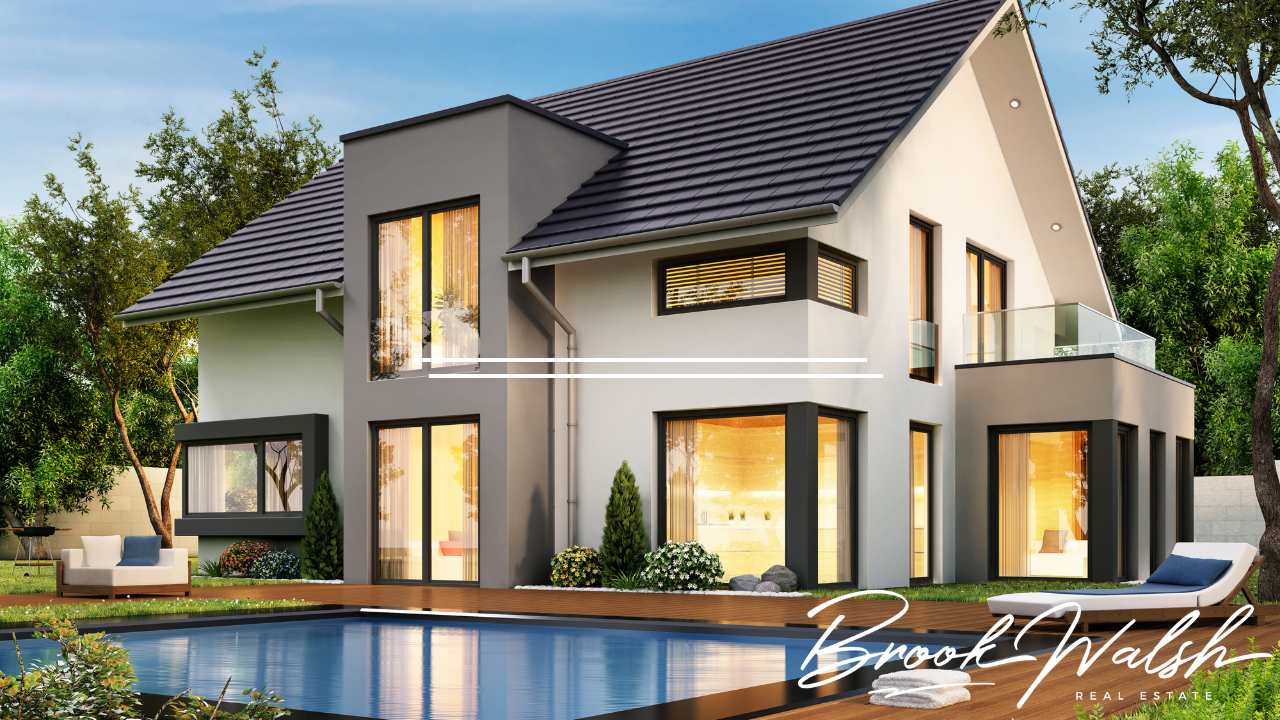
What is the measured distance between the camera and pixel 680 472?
14555mm

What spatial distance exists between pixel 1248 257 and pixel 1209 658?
2521cm

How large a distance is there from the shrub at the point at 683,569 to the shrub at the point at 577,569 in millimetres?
776

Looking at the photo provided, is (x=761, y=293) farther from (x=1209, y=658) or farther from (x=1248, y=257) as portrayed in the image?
(x=1248, y=257)

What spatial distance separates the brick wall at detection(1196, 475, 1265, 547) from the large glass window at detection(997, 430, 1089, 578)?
23.5 feet

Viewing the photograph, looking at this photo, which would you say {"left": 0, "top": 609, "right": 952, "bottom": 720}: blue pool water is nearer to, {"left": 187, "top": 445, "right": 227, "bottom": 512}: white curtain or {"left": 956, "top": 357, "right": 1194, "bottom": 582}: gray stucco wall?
{"left": 956, "top": 357, "right": 1194, "bottom": 582}: gray stucco wall

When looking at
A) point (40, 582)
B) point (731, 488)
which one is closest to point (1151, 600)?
point (731, 488)

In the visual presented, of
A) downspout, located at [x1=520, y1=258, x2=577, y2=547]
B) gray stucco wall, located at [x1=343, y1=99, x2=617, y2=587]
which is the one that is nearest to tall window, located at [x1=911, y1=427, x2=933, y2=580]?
downspout, located at [x1=520, y1=258, x2=577, y2=547]

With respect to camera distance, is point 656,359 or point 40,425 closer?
point 656,359

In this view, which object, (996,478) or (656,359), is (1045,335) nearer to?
(996,478)

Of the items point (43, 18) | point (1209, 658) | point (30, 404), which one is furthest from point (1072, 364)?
point (43, 18)

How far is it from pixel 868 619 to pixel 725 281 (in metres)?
5.33

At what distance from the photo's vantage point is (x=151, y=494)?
26.0m

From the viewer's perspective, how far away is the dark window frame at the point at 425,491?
14961mm

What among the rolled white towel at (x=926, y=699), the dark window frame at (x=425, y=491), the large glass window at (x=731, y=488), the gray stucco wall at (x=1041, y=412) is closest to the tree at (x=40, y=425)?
the dark window frame at (x=425, y=491)
